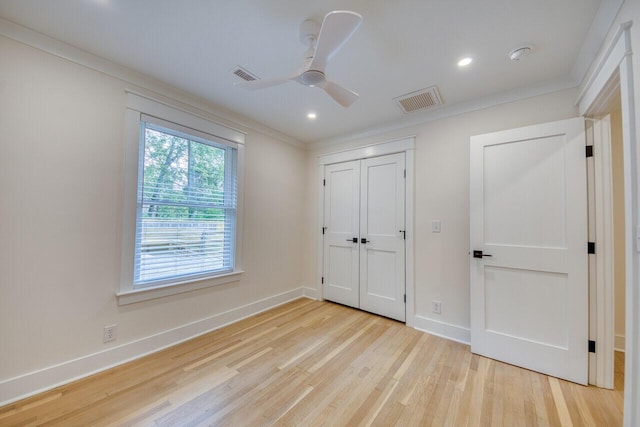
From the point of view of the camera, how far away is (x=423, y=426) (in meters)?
1.49

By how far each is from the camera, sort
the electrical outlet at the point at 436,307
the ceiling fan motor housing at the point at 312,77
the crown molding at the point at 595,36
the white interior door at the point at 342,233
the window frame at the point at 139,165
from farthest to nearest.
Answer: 1. the white interior door at the point at 342,233
2. the electrical outlet at the point at 436,307
3. the window frame at the point at 139,165
4. the ceiling fan motor housing at the point at 312,77
5. the crown molding at the point at 595,36

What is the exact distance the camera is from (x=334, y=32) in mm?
1286

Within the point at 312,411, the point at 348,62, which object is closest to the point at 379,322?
the point at 312,411

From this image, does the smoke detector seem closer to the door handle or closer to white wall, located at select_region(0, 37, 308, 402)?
the door handle

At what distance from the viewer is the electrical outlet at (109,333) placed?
202cm

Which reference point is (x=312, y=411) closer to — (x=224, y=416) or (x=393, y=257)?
(x=224, y=416)

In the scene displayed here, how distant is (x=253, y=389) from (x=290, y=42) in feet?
8.25

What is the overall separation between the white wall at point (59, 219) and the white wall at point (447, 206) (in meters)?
2.69

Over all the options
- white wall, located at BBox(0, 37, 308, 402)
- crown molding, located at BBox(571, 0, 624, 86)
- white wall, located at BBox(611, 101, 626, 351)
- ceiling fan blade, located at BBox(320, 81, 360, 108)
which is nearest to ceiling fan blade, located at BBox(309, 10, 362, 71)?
ceiling fan blade, located at BBox(320, 81, 360, 108)

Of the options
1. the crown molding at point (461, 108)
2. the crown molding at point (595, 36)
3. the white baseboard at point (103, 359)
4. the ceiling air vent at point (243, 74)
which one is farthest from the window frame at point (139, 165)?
the crown molding at point (595, 36)

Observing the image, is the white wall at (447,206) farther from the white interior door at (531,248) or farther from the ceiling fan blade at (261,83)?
the ceiling fan blade at (261,83)

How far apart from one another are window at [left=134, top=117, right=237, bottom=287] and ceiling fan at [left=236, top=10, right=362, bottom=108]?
1204 millimetres

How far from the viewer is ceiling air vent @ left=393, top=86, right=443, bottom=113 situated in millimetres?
2415

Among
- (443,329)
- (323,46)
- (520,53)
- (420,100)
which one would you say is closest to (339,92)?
(323,46)
